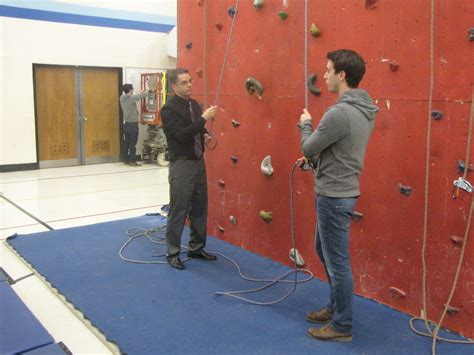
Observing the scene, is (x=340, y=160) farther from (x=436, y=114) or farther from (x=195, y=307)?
(x=195, y=307)

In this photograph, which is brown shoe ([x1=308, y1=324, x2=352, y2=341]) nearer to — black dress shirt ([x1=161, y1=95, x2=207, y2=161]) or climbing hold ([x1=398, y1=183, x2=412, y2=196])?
climbing hold ([x1=398, y1=183, x2=412, y2=196])

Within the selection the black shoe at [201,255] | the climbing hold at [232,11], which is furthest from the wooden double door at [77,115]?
the black shoe at [201,255]

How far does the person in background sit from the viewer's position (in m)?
8.84

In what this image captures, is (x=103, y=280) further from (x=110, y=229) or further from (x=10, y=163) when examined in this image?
(x=10, y=163)

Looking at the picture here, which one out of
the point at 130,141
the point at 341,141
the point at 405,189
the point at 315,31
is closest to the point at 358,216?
the point at 405,189

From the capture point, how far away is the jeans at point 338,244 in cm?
252

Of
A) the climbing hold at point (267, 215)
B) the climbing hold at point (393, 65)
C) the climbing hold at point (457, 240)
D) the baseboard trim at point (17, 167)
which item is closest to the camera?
the climbing hold at point (457, 240)

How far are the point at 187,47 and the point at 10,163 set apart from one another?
5.14 m

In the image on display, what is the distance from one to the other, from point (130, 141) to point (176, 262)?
5.85 metres

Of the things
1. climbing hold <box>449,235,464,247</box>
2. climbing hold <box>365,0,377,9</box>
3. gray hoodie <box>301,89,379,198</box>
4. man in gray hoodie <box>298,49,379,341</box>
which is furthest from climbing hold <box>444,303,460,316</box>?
climbing hold <box>365,0,377,9</box>

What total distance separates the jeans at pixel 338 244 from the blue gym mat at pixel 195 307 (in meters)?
0.28

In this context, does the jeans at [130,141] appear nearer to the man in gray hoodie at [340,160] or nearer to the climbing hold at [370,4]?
the climbing hold at [370,4]

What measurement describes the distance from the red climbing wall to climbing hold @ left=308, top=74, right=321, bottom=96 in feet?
0.14

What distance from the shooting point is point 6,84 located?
320 inches
